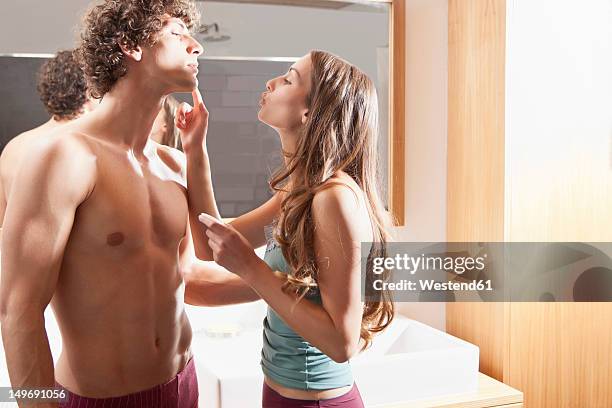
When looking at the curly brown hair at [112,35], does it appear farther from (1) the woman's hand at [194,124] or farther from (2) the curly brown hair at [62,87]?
(2) the curly brown hair at [62,87]

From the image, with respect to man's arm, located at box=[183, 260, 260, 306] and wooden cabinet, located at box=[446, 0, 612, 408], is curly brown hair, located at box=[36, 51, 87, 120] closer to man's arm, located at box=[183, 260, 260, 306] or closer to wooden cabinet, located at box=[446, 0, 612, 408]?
man's arm, located at box=[183, 260, 260, 306]

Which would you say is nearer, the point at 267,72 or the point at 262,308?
the point at 267,72

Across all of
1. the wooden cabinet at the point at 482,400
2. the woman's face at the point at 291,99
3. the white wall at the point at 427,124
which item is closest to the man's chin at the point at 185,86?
the woman's face at the point at 291,99

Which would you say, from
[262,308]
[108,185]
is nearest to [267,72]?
[262,308]

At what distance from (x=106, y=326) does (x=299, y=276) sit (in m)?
0.32

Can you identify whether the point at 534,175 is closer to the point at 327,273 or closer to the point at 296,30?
the point at 296,30

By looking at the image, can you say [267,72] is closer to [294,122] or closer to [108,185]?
[294,122]

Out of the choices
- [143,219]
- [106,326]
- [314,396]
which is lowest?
[314,396]

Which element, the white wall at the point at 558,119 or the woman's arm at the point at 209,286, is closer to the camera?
the woman's arm at the point at 209,286

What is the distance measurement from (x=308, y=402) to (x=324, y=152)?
44 cm

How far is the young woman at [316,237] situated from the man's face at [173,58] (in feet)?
0.61

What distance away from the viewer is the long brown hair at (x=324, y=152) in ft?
3.92

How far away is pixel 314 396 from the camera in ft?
4.21

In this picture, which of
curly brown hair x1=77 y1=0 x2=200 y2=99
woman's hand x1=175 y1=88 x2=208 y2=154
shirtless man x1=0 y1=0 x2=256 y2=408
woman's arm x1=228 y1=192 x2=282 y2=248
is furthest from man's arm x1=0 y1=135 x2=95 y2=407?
woman's arm x1=228 y1=192 x2=282 y2=248
